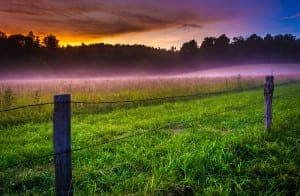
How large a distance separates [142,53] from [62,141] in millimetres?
90796

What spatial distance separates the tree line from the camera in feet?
218

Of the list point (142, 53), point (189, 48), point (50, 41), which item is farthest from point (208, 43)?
point (50, 41)

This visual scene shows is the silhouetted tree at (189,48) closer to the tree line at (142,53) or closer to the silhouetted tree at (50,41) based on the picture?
the tree line at (142,53)

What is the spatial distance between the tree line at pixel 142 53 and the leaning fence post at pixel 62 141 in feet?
210

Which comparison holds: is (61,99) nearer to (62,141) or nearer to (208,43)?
(62,141)

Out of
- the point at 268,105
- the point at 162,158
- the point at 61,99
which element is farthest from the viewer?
the point at 268,105

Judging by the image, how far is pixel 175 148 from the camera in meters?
7.11

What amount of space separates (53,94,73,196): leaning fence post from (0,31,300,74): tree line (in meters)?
64.1

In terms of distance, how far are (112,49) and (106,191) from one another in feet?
285

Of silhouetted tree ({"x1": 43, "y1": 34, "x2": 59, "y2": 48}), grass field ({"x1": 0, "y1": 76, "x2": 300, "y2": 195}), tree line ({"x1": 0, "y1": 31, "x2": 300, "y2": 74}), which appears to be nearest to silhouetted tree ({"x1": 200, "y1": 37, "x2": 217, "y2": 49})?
tree line ({"x1": 0, "y1": 31, "x2": 300, "y2": 74})

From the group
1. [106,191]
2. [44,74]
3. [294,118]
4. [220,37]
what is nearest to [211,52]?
[220,37]

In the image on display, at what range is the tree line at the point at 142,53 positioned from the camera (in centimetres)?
6631

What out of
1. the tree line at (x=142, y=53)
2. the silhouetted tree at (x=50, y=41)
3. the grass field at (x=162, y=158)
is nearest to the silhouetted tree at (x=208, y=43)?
the tree line at (x=142, y=53)

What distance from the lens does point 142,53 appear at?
93.6 meters
